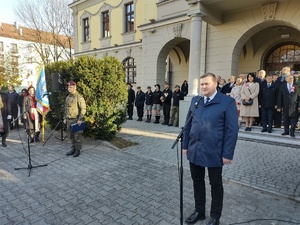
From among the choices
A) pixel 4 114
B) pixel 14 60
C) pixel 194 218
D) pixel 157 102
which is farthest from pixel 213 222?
pixel 14 60

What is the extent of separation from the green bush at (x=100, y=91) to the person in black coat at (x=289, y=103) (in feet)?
17.2

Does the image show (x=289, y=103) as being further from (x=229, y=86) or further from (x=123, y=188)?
(x=123, y=188)

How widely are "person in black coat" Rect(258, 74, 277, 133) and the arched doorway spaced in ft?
18.0

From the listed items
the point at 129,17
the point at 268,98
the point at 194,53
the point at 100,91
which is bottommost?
the point at 268,98

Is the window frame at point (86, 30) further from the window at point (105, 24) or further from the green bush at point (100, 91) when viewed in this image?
the green bush at point (100, 91)

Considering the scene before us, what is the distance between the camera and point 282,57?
40.6ft

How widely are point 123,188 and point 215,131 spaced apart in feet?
7.23

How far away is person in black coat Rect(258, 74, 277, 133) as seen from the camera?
754 cm

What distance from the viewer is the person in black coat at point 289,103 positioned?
6.92 metres

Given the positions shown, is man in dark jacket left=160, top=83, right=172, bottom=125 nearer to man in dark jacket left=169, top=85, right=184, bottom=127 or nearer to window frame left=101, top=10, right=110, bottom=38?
man in dark jacket left=169, top=85, right=184, bottom=127

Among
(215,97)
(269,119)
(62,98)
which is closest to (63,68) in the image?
(62,98)

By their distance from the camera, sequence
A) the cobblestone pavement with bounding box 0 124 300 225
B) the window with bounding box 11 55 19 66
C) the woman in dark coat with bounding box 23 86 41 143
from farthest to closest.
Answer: the window with bounding box 11 55 19 66, the woman in dark coat with bounding box 23 86 41 143, the cobblestone pavement with bounding box 0 124 300 225

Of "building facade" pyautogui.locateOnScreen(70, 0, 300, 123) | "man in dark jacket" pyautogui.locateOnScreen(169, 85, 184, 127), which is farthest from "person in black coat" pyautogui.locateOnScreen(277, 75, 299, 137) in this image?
"man in dark jacket" pyautogui.locateOnScreen(169, 85, 184, 127)

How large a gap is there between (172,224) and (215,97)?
1794 mm
